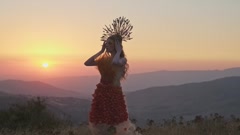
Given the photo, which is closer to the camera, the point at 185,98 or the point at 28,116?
the point at 28,116

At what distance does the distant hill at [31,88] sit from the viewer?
125 metres

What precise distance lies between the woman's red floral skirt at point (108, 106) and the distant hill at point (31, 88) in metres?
109

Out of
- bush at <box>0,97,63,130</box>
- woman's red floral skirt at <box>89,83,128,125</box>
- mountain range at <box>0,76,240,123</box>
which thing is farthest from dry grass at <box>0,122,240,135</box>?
mountain range at <box>0,76,240,123</box>

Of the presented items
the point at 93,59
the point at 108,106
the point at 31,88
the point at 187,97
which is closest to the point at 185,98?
the point at 187,97

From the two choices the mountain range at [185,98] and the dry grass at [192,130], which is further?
the mountain range at [185,98]

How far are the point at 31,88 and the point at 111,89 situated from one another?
407 feet

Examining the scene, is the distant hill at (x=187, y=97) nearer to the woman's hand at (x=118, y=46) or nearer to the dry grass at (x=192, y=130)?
the dry grass at (x=192, y=130)

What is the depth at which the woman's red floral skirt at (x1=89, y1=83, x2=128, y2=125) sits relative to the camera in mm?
10477

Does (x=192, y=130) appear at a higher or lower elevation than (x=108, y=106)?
lower

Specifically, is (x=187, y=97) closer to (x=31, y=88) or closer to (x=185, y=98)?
(x=185, y=98)

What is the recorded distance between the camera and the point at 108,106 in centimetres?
1051

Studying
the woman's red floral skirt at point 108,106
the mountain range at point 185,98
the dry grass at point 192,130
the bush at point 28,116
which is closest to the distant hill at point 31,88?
the mountain range at point 185,98

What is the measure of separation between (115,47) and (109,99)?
3.71 feet

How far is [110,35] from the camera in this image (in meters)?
10.9
